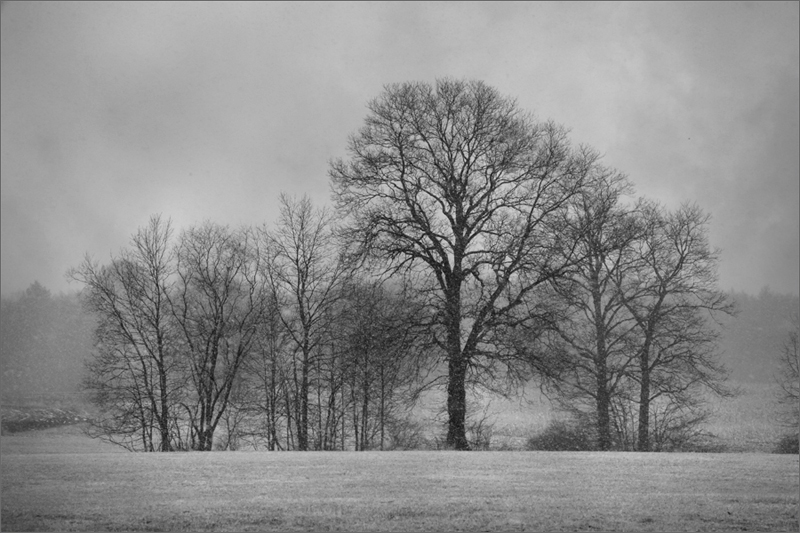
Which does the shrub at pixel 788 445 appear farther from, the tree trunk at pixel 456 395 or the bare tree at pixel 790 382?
the tree trunk at pixel 456 395

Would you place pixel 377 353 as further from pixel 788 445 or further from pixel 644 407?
pixel 788 445

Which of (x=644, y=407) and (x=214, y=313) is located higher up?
(x=214, y=313)

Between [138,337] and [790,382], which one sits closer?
[790,382]

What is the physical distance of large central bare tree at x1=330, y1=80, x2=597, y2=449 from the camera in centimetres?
2191

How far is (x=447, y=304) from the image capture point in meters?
21.9

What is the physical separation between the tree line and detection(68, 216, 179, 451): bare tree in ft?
0.32

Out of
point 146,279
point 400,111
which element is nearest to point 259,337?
point 146,279

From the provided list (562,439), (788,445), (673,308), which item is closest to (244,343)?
(562,439)

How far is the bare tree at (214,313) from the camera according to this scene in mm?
24344

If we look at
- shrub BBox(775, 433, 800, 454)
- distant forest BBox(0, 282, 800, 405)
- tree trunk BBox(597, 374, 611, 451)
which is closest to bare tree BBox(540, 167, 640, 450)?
tree trunk BBox(597, 374, 611, 451)

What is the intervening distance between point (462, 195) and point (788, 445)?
471 inches

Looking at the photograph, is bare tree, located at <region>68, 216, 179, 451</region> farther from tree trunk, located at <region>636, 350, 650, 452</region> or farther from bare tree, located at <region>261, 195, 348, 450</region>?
tree trunk, located at <region>636, 350, 650, 452</region>

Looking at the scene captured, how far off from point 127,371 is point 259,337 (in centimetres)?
507

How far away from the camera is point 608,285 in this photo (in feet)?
76.3
